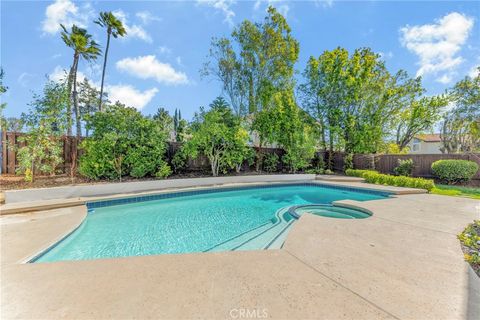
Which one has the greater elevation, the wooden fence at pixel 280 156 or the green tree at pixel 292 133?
the green tree at pixel 292 133

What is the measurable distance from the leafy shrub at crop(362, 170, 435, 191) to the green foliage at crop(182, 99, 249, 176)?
637 cm

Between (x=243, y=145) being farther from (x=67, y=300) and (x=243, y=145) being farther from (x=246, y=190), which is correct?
(x=67, y=300)

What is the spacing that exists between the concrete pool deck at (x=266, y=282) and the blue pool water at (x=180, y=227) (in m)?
0.64

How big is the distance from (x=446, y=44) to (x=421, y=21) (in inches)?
70.3

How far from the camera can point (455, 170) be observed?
9641mm

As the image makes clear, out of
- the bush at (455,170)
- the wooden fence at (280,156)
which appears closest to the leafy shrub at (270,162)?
the wooden fence at (280,156)

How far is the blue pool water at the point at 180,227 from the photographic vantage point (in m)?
3.44

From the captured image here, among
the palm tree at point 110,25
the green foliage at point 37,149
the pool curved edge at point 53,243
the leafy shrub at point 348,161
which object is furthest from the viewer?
the palm tree at point 110,25

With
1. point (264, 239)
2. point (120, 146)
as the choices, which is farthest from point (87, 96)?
point (264, 239)

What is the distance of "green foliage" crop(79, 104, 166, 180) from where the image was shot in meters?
7.83

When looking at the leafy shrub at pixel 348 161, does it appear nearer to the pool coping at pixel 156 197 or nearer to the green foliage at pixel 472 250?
the pool coping at pixel 156 197

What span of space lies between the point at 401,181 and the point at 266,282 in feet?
29.7

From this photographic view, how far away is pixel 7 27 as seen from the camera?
5.16 m

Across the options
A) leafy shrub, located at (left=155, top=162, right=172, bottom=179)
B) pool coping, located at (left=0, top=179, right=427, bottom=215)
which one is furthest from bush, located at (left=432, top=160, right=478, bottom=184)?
leafy shrub, located at (left=155, top=162, right=172, bottom=179)
